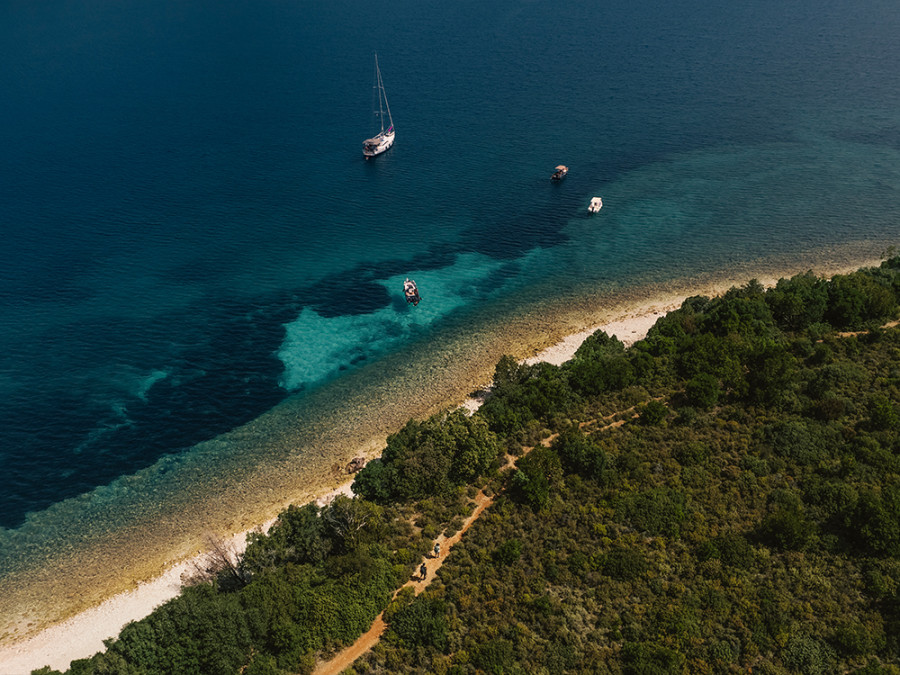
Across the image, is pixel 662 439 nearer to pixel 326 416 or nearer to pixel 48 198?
pixel 326 416

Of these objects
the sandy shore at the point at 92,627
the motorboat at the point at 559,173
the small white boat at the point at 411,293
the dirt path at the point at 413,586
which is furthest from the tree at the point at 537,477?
the motorboat at the point at 559,173

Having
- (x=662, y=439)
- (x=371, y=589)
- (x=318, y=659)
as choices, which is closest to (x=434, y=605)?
(x=371, y=589)

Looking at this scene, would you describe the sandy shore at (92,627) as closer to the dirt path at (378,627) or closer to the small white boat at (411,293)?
the dirt path at (378,627)

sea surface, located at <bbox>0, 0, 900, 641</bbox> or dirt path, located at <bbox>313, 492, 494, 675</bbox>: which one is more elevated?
sea surface, located at <bbox>0, 0, 900, 641</bbox>

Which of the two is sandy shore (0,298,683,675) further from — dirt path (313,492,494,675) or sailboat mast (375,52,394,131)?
sailboat mast (375,52,394,131)

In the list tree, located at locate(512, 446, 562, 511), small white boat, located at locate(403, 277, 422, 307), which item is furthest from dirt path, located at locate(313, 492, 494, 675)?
small white boat, located at locate(403, 277, 422, 307)
